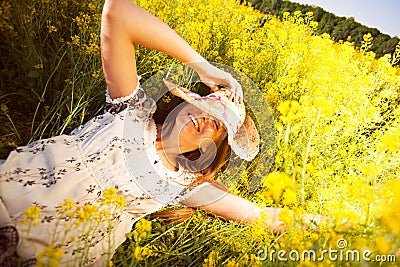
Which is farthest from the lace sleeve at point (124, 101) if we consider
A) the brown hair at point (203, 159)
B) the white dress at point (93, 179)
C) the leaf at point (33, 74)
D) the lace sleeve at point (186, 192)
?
the leaf at point (33, 74)

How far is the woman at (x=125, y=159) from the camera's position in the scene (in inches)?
55.5

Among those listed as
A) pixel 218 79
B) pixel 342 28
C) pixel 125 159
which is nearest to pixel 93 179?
pixel 125 159

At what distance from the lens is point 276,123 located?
100 inches

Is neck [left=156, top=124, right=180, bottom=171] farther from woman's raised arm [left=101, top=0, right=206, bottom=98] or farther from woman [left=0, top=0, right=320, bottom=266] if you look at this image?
woman's raised arm [left=101, top=0, right=206, bottom=98]

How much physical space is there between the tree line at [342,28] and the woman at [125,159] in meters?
Answer: 8.11

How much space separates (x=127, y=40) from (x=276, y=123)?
1330 mm

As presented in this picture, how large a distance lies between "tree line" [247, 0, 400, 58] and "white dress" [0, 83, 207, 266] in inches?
327

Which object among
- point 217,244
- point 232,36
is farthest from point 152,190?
point 232,36

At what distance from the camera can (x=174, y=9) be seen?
135 inches

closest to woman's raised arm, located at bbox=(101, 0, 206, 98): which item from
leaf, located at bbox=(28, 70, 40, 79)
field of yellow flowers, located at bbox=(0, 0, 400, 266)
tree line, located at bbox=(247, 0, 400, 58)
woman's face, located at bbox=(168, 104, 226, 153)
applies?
woman's face, located at bbox=(168, 104, 226, 153)

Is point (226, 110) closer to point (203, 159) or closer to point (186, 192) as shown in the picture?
point (203, 159)

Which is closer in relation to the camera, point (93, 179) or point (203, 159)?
point (93, 179)

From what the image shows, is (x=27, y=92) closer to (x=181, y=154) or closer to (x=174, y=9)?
(x=181, y=154)

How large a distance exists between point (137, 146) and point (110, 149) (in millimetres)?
122
